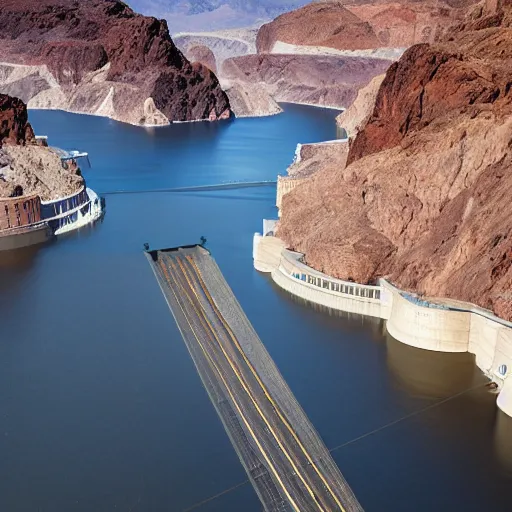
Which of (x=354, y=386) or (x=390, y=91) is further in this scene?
(x=390, y=91)

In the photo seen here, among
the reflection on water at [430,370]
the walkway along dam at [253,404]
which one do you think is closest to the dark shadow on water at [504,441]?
the reflection on water at [430,370]

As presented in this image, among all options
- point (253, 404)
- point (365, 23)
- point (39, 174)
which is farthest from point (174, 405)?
point (365, 23)

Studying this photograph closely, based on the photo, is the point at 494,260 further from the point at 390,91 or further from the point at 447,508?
the point at 390,91

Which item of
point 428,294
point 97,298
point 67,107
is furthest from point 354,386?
point 67,107

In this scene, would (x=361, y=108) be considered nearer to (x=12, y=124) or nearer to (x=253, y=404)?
(x=12, y=124)

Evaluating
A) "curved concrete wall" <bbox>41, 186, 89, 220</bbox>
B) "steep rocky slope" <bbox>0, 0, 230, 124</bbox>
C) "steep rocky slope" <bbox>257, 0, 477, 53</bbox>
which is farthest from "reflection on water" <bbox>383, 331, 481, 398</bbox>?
"steep rocky slope" <bbox>257, 0, 477, 53</bbox>

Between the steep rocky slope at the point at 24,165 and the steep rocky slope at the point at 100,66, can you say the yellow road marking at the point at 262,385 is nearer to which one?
the steep rocky slope at the point at 24,165
